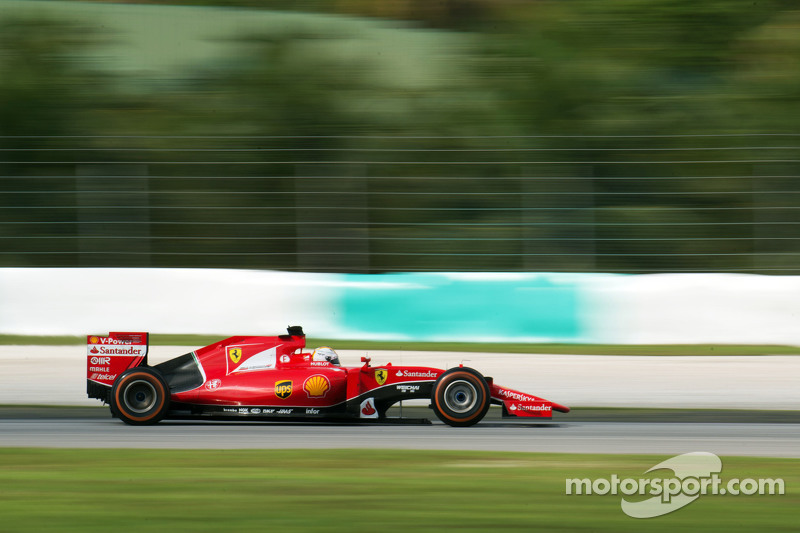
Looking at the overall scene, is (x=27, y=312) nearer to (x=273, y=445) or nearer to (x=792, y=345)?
(x=273, y=445)

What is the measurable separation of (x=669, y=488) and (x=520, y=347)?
19.2 feet

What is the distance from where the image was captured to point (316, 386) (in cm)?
804

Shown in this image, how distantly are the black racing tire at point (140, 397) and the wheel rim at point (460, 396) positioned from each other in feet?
6.89

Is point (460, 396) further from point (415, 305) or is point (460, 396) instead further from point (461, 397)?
point (415, 305)

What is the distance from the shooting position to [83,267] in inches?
478

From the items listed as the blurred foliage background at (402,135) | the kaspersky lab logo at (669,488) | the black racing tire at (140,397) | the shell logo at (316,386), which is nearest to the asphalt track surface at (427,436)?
the black racing tire at (140,397)

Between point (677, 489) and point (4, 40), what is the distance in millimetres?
15392

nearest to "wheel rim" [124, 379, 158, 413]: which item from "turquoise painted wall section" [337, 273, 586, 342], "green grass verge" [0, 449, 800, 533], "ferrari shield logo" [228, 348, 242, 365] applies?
"ferrari shield logo" [228, 348, 242, 365]

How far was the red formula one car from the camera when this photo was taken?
804cm

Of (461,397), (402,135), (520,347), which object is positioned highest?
(402,135)

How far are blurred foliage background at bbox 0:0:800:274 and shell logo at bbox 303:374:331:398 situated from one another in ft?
13.7

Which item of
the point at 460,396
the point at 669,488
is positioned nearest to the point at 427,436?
the point at 460,396

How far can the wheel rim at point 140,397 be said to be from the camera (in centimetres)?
809

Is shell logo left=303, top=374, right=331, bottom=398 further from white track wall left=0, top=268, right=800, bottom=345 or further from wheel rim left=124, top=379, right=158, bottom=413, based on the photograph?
white track wall left=0, top=268, right=800, bottom=345
